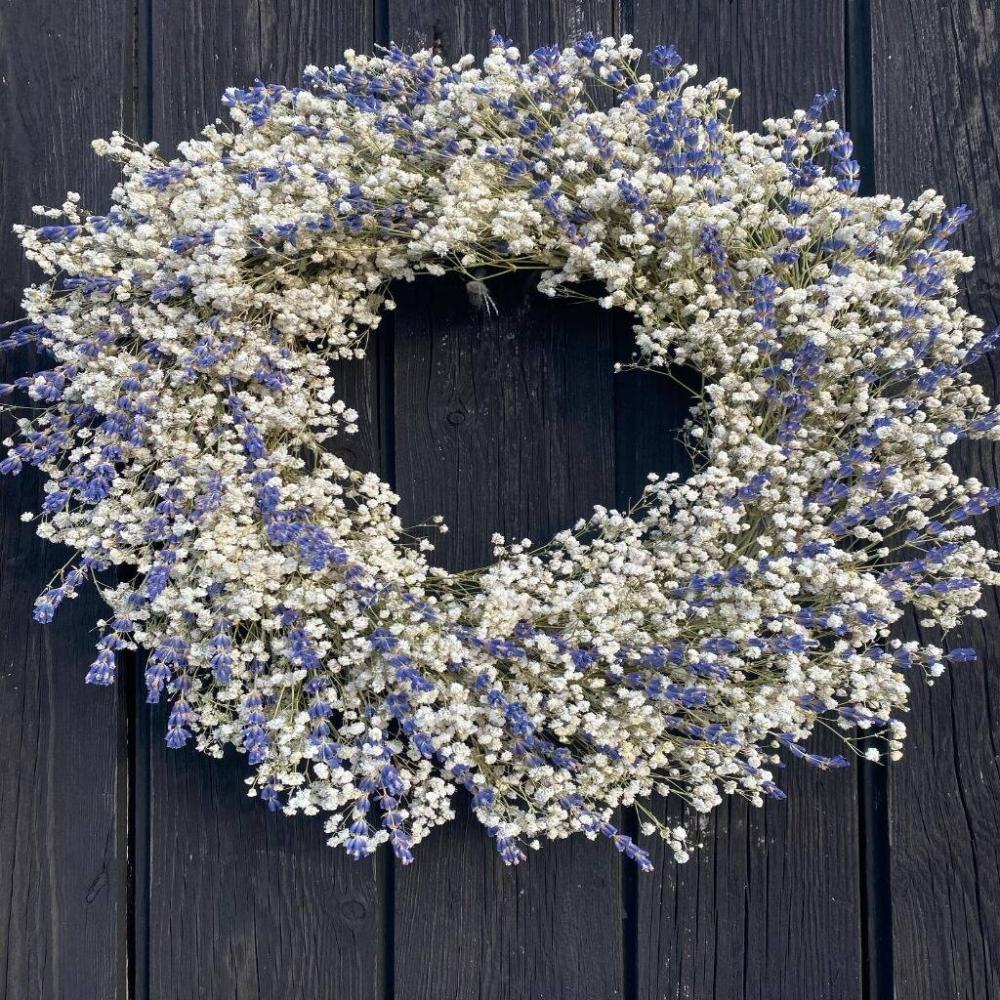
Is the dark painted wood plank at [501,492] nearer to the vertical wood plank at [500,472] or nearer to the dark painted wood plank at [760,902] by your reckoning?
the vertical wood plank at [500,472]

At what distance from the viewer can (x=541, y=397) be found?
1.94m

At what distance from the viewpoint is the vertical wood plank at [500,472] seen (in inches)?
74.5

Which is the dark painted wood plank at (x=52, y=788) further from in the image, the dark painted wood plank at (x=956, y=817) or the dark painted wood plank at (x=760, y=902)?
the dark painted wood plank at (x=956, y=817)

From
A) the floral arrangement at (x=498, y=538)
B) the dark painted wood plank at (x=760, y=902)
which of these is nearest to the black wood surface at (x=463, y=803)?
the dark painted wood plank at (x=760, y=902)

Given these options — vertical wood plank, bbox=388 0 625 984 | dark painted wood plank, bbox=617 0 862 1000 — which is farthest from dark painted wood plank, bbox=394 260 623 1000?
dark painted wood plank, bbox=617 0 862 1000

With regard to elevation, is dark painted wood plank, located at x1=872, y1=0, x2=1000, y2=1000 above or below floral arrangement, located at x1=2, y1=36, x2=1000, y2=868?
below

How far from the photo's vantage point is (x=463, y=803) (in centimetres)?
186

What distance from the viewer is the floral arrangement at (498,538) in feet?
5.14

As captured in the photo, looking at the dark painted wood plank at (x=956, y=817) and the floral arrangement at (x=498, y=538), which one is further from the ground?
the floral arrangement at (x=498, y=538)

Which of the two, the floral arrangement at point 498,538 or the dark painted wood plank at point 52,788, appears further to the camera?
the dark painted wood plank at point 52,788

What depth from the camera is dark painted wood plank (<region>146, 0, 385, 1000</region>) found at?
1912mm

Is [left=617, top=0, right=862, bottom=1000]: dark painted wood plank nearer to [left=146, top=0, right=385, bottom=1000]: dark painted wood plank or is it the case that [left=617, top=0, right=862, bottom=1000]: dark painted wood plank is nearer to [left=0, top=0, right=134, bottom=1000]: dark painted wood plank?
[left=146, top=0, right=385, bottom=1000]: dark painted wood plank

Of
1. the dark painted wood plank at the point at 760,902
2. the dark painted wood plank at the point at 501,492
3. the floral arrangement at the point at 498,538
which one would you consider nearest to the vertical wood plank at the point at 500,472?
the dark painted wood plank at the point at 501,492

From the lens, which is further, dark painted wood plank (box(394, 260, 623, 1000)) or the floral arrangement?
dark painted wood plank (box(394, 260, 623, 1000))
